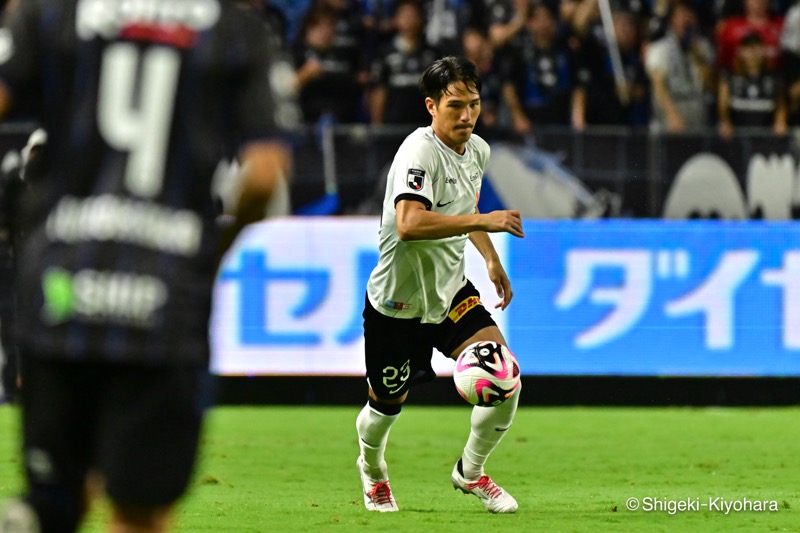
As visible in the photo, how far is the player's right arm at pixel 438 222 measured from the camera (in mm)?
6094

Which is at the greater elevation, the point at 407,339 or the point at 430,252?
the point at 430,252

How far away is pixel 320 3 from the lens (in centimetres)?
1304

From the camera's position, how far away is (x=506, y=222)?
19.9 feet

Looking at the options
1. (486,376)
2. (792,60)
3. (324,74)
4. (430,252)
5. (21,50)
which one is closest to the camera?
(21,50)

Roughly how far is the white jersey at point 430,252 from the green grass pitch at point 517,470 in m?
1.03

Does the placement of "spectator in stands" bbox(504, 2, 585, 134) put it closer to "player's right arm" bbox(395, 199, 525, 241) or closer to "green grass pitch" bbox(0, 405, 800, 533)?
"green grass pitch" bbox(0, 405, 800, 533)

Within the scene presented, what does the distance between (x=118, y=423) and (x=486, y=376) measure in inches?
148

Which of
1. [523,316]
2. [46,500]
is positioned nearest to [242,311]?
[523,316]

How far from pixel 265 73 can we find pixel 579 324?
8.82 metres

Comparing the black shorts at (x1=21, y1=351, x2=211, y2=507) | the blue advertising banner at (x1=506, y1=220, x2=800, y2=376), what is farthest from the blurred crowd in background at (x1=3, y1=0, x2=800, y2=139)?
the black shorts at (x1=21, y1=351, x2=211, y2=507)

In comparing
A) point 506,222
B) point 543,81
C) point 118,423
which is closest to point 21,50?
point 118,423

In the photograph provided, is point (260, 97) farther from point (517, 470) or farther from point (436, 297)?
point (517, 470)

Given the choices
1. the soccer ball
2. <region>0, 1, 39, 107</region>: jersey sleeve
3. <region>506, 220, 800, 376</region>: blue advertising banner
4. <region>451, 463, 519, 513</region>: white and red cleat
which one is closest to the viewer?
<region>0, 1, 39, 107</region>: jersey sleeve

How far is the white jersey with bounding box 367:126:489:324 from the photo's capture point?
699 centimetres
